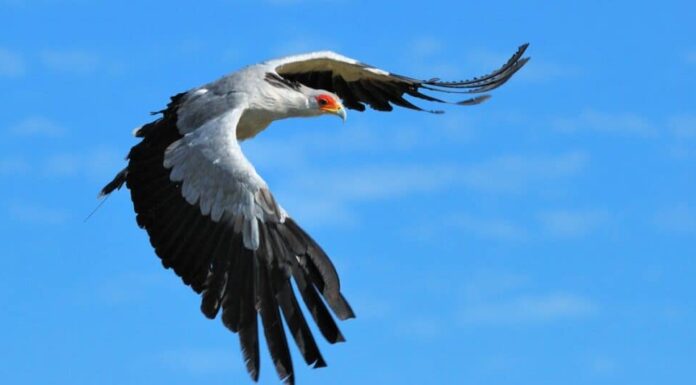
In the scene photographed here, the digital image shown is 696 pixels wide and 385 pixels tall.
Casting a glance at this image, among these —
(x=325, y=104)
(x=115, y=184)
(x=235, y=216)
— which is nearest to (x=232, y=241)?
(x=235, y=216)

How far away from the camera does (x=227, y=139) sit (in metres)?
12.4

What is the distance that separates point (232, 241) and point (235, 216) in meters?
0.22

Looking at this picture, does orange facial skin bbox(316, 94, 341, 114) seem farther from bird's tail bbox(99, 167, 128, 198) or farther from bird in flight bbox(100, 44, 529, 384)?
bird's tail bbox(99, 167, 128, 198)

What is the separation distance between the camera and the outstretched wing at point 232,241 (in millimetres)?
11312

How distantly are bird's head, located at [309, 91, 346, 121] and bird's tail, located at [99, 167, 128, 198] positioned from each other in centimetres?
194

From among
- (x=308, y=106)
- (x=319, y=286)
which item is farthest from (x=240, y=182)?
(x=308, y=106)

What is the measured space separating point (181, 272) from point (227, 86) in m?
2.40

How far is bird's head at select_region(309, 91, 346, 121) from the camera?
556 inches

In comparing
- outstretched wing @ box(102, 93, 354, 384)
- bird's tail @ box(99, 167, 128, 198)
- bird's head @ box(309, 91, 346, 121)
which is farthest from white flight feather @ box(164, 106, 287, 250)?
bird's head @ box(309, 91, 346, 121)

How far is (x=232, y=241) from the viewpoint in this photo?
11.9 meters

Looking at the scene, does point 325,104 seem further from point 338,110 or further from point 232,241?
point 232,241

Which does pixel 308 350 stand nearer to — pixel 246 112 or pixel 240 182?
pixel 240 182

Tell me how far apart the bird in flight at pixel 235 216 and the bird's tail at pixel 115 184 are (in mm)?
14

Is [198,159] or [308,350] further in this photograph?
[198,159]
